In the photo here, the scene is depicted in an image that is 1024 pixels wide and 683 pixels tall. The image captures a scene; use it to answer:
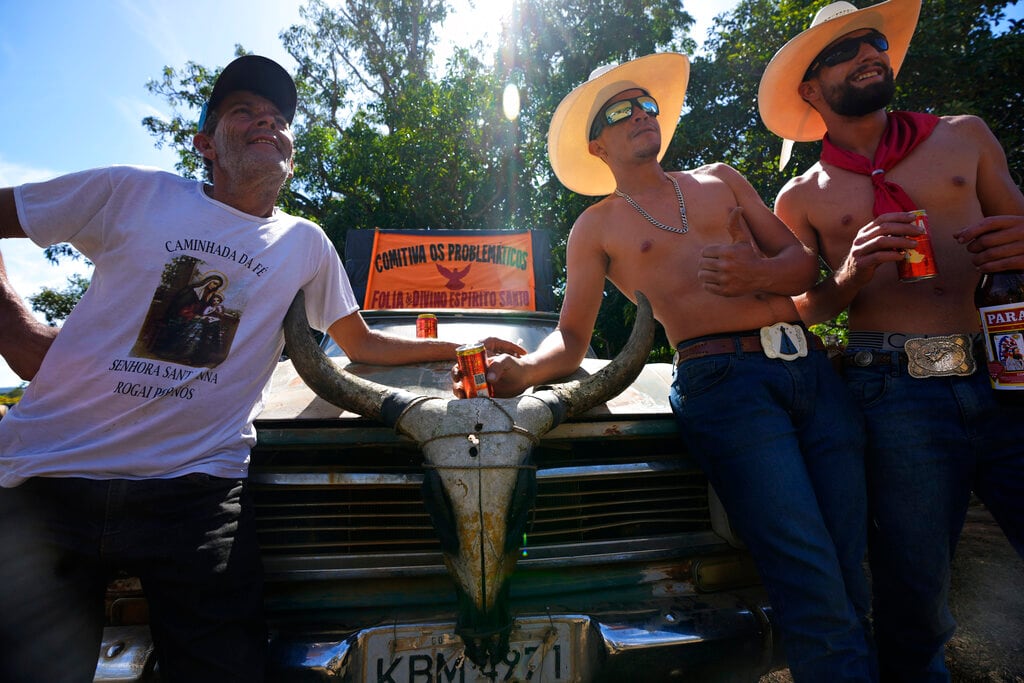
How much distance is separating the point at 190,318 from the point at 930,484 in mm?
2592

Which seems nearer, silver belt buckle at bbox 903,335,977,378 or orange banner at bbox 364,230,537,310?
silver belt buckle at bbox 903,335,977,378

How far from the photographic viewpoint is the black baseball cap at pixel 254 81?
7.76 ft

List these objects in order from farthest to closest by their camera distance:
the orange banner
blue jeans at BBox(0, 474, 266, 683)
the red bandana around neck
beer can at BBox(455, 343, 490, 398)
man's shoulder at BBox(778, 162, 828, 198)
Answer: the orange banner → man's shoulder at BBox(778, 162, 828, 198) → the red bandana around neck → beer can at BBox(455, 343, 490, 398) → blue jeans at BBox(0, 474, 266, 683)

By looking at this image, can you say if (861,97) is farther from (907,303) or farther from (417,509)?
(417,509)

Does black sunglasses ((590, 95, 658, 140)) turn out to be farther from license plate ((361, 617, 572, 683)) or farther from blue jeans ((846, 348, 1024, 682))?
license plate ((361, 617, 572, 683))

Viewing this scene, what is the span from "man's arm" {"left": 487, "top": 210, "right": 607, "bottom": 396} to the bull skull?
0.39 m

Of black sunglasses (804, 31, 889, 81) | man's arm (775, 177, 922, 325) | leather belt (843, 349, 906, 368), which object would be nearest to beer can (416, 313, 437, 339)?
man's arm (775, 177, 922, 325)

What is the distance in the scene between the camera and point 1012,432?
1986mm

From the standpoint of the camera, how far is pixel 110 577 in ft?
5.88

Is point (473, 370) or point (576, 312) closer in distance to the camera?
point (473, 370)

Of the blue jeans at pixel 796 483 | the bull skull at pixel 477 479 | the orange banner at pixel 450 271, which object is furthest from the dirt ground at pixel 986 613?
the orange banner at pixel 450 271

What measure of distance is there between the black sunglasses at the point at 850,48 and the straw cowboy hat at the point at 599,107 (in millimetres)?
687

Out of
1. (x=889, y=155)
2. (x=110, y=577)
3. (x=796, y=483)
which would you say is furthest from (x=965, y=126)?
(x=110, y=577)

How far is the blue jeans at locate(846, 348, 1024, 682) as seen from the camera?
1989 millimetres
